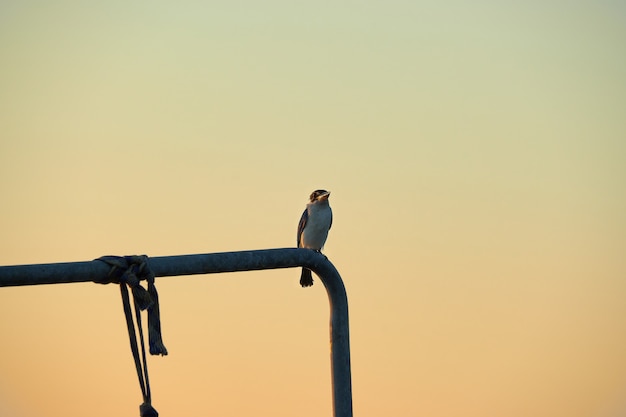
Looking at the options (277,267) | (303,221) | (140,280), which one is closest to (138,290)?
(140,280)

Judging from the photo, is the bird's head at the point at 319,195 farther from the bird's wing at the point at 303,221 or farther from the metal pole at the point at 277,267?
the metal pole at the point at 277,267

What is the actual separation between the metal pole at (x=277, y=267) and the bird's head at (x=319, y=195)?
11969mm

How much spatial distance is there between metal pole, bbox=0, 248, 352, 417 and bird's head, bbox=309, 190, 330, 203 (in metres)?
12.0

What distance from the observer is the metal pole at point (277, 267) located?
13.2ft

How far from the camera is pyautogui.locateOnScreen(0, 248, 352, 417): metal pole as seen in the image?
404 centimetres

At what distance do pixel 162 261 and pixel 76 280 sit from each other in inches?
14.3

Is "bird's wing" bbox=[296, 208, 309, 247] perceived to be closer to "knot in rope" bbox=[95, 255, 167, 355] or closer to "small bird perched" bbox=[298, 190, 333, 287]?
"small bird perched" bbox=[298, 190, 333, 287]

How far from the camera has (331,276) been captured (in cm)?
462

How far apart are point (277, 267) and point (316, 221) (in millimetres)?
11939

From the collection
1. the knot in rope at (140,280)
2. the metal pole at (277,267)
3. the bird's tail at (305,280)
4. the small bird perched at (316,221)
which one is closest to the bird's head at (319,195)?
the small bird perched at (316,221)

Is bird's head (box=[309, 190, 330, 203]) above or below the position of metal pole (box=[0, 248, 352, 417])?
above

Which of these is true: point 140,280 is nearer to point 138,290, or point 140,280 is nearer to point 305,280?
point 138,290

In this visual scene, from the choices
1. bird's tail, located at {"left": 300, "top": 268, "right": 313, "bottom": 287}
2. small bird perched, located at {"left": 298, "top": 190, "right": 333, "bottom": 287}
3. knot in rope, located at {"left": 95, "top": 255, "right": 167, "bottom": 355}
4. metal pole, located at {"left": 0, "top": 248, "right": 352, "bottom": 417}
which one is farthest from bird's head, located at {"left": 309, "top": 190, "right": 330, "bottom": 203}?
knot in rope, located at {"left": 95, "top": 255, "right": 167, "bottom": 355}

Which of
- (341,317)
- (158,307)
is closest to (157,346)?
(158,307)
